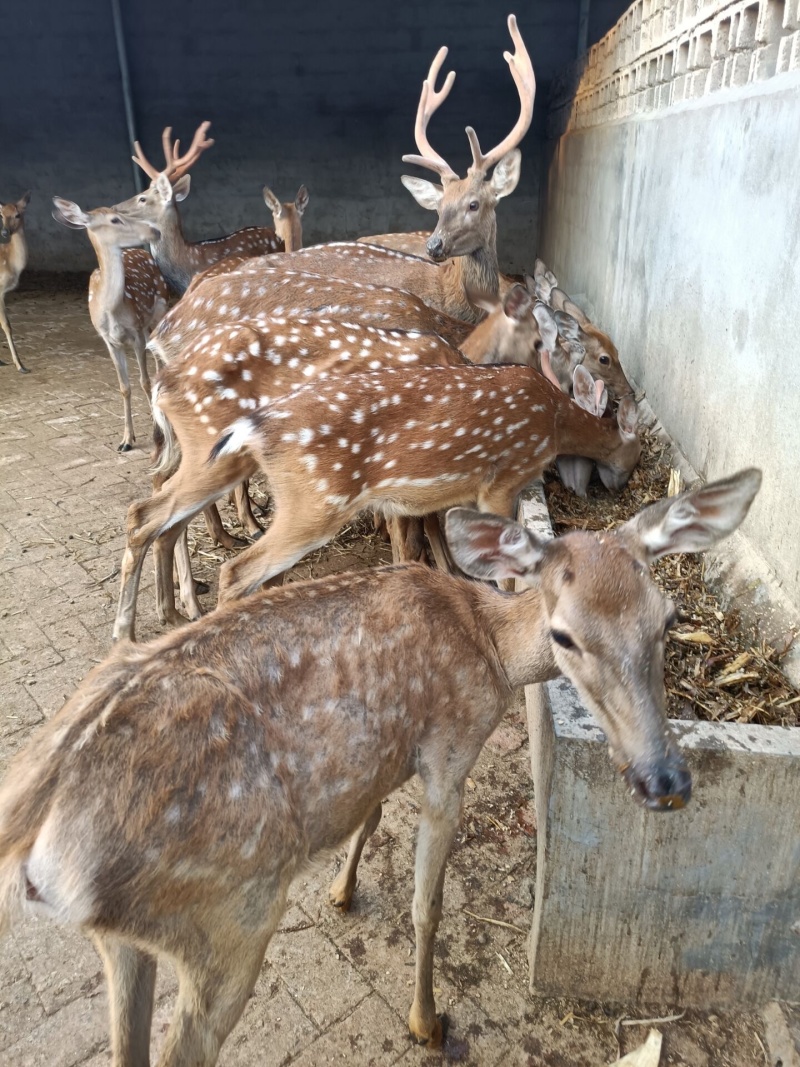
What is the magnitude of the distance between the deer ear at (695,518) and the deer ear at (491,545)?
0.88 feet

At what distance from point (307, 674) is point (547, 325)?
11.0 feet

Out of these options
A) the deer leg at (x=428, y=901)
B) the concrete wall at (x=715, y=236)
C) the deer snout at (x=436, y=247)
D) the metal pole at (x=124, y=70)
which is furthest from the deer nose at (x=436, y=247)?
the metal pole at (x=124, y=70)

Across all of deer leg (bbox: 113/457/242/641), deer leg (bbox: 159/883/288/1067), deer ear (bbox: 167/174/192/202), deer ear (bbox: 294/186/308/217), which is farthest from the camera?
deer ear (bbox: 294/186/308/217)

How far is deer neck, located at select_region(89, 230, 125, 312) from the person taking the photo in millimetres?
6656

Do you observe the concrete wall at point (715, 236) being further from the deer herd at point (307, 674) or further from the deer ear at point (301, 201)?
the deer ear at point (301, 201)

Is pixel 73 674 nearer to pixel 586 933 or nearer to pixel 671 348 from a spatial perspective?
pixel 586 933

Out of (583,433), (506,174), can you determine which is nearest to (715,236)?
(583,433)

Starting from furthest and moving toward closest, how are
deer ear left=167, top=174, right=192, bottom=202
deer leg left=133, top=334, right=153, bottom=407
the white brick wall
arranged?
deer ear left=167, top=174, right=192, bottom=202 < deer leg left=133, top=334, right=153, bottom=407 < the white brick wall

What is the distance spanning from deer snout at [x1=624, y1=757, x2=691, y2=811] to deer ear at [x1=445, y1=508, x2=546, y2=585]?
0.59 metres

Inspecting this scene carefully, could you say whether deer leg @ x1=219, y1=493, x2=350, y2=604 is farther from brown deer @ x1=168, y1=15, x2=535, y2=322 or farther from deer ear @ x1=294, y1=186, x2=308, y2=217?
deer ear @ x1=294, y1=186, x2=308, y2=217

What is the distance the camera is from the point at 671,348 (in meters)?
4.12

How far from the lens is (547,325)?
4676mm

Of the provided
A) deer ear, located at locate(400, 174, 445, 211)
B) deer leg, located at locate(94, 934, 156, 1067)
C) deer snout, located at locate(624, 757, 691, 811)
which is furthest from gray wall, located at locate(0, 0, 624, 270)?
deer leg, located at locate(94, 934, 156, 1067)

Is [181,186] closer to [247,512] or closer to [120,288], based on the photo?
[120,288]
